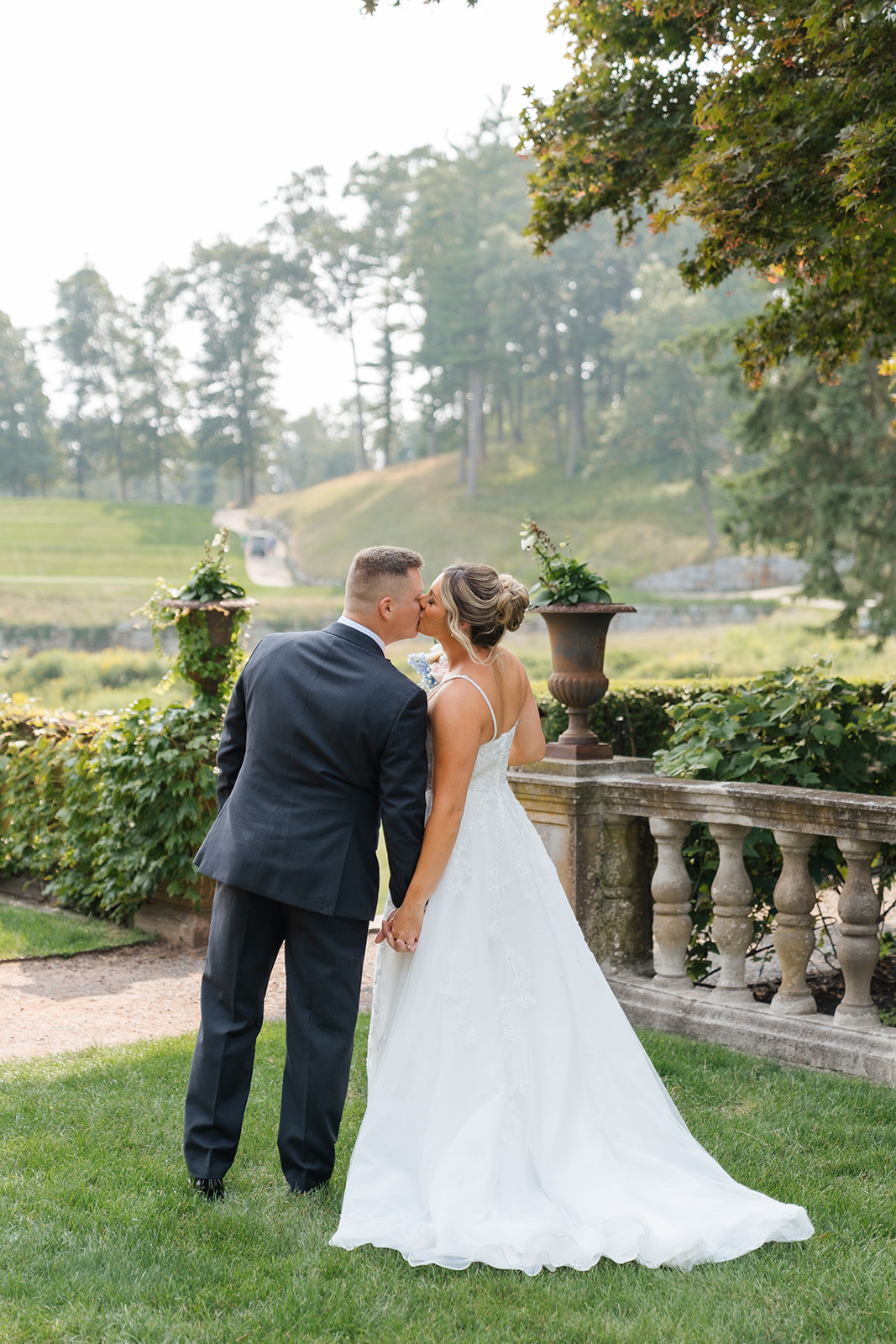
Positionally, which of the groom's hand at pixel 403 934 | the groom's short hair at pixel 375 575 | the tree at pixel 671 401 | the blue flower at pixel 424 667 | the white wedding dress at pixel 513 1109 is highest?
the tree at pixel 671 401

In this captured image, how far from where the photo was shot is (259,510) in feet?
226

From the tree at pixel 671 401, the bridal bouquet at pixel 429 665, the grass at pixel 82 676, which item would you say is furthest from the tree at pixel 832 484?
the tree at pixel 671 401

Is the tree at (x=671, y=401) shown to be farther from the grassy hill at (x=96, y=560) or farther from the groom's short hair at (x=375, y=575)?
the groom's short hair at (x=375, y=575)

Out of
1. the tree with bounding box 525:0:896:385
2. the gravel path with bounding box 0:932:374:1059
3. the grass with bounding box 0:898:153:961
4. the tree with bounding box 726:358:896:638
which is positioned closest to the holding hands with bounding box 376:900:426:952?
the gravel path with bounding box 0:932:374:1059

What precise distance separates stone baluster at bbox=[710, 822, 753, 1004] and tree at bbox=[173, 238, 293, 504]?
217 feet

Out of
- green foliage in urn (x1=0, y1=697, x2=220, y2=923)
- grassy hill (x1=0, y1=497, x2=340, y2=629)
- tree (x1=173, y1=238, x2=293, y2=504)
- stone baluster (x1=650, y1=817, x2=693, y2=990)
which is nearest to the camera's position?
stone baluster (x1=650, y1=817, x2=693, y2=990)

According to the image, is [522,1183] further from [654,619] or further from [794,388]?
[654,619]

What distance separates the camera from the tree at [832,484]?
19625mm

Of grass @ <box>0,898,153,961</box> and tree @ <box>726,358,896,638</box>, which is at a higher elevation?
tree @ <box>726,358,896,638</box>

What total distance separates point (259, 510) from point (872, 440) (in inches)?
2093

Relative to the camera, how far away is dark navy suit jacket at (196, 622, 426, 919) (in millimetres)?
3053

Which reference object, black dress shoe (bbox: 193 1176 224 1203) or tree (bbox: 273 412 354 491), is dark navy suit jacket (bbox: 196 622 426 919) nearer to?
black dress shoe (bbox: 193 1176 224 1203)

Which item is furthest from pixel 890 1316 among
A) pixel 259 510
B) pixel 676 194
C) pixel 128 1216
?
pixel 259 510

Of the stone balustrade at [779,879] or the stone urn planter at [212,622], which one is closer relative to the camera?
the stone balustrade at [779,879]
